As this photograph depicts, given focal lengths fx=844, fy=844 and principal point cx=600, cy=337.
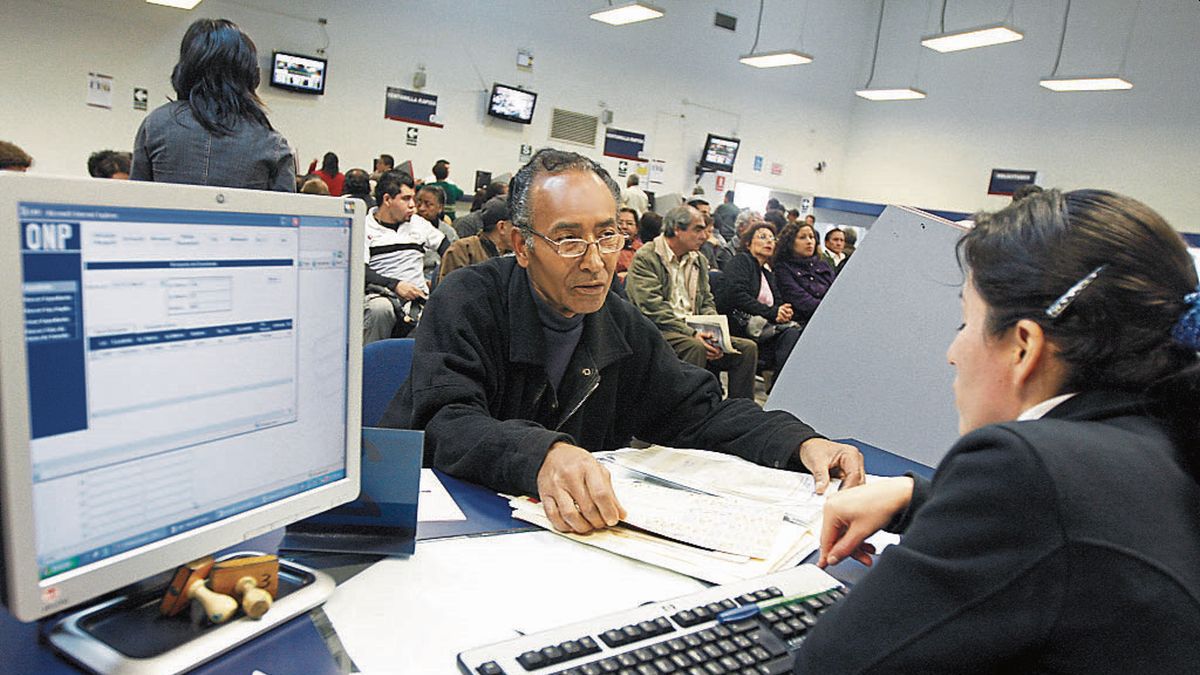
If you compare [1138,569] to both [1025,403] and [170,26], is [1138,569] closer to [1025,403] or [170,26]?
[1025,403]

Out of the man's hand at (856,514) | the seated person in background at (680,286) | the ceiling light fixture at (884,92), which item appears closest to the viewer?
the man's hand at (856,514)

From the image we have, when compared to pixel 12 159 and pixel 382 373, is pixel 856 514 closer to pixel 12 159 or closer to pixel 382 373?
pixel 382 373

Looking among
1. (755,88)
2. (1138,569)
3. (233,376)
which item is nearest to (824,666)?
(1138,569)

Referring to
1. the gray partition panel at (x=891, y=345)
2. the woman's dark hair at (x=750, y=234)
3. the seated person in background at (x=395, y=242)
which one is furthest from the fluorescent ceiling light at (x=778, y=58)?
the gray partition panel at (x=891, y=345)

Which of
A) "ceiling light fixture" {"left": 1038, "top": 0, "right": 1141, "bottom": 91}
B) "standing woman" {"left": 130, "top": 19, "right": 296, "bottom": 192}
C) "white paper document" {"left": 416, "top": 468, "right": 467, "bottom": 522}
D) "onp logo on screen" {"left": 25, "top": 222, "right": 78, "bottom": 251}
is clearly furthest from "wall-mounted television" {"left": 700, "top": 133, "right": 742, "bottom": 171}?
A: "onp logo on screen" {"left": 25, "top": 222, "right": 78, "bottom": 251}

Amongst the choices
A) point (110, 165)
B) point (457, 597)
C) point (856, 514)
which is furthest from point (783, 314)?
point (457, 597)

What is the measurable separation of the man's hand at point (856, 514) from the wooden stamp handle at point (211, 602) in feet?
2.23

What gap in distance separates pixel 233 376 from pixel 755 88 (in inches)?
411

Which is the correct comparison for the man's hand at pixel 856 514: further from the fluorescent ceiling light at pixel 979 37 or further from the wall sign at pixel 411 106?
the wall sign at pixel 411 106

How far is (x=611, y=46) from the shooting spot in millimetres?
9008

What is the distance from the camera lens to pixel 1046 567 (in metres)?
0.62

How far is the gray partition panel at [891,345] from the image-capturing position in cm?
159

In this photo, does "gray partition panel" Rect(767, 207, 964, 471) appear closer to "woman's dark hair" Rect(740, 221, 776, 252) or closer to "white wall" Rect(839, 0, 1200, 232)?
"woman's dark hair" Rect(740, 221, 776, 252)

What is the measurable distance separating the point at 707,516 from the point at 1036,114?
1039cm
